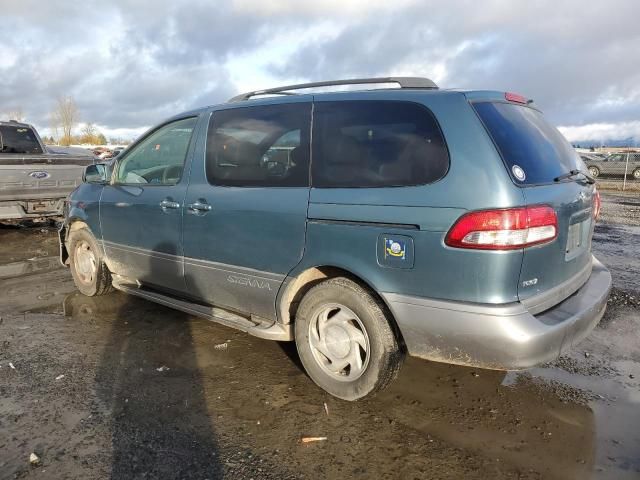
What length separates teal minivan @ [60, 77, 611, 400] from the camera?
2588mm

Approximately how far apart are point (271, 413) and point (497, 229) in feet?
5.83

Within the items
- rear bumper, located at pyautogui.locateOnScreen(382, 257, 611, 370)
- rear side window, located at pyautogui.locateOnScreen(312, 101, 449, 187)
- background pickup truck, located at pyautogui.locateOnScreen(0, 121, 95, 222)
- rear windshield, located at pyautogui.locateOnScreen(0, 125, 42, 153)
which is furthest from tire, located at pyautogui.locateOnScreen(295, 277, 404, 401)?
rear windshield, located at pyautogui.locateOnScreen(0, 125, 42, 153)

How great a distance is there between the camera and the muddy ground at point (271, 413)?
→ 2.59 metres

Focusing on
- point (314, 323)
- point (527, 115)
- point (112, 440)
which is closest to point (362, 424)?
point (314, 323)

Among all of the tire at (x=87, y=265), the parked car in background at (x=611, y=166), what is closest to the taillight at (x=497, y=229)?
the tire at (x=87, y=265)

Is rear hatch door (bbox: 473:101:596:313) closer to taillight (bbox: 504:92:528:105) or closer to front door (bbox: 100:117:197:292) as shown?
taillight (bbox: 504:92:528:105)

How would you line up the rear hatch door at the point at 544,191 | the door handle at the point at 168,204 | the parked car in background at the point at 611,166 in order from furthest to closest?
the parked car in background at the point at 611,166
the door handle at the point at 168,204
the rear hatch door at the point at 544,191

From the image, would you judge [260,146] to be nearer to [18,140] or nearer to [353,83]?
[353,83]

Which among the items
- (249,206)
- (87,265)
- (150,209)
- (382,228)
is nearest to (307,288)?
(249,206)

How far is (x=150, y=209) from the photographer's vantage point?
14.0 ft

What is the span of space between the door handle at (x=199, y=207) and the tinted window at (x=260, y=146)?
19 centimetres

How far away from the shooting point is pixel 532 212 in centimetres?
259

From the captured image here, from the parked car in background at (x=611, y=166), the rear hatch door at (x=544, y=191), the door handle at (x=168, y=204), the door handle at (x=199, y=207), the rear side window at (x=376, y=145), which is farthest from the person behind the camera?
the parked car in background at (x=611, y=166)

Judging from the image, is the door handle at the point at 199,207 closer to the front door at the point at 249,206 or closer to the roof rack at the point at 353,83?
the front door at the point at 249,206
